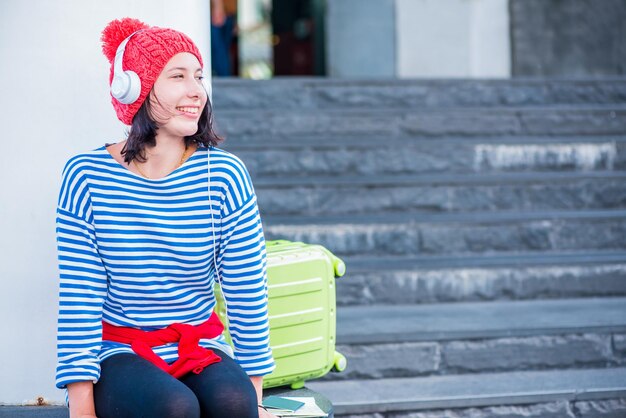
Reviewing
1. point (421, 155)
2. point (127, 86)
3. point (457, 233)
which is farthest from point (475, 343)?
point (127, 86)

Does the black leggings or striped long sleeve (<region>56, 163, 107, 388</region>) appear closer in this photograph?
the black leggings

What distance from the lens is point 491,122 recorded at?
560cm

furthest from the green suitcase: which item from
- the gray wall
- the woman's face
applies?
the gray wall

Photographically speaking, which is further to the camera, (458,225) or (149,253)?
(458,225)

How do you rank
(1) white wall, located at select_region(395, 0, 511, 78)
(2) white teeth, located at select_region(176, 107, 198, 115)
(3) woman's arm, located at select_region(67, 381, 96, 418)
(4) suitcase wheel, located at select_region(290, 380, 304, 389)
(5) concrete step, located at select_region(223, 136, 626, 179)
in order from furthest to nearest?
(1) white wall, located at select_region(395, 0, 511, 78)
(5) concrete step, located at select_region(223, 136, 626, 179)
(4) suitcase wheel, located at select_region(290, 380, 304, 389)
(2) white teeth, located at select_region(176, 107, 198, 115)
(3) woman's arm, located at select_region(67, 381, 96, 418)

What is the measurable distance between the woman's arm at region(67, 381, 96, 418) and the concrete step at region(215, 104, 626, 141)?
10.3 feet

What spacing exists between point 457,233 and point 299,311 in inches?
77.3

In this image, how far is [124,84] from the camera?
2402mm

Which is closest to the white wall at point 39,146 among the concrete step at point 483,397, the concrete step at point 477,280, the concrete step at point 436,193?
the concrete step at point 483,397

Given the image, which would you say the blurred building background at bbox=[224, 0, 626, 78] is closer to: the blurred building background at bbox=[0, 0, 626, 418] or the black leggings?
the blurred building background at bbox=[0, 0, 626, 418]

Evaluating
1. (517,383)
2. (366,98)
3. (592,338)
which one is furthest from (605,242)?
(366,98)

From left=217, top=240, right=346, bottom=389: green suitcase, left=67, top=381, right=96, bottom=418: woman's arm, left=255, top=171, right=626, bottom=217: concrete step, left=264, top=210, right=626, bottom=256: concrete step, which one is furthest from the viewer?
left=255, top=171, right=626, bottom=217: concrete step

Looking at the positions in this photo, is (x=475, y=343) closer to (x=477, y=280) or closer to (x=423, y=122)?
(x=477, y=280)

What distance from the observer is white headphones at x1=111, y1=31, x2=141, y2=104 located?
240cm
